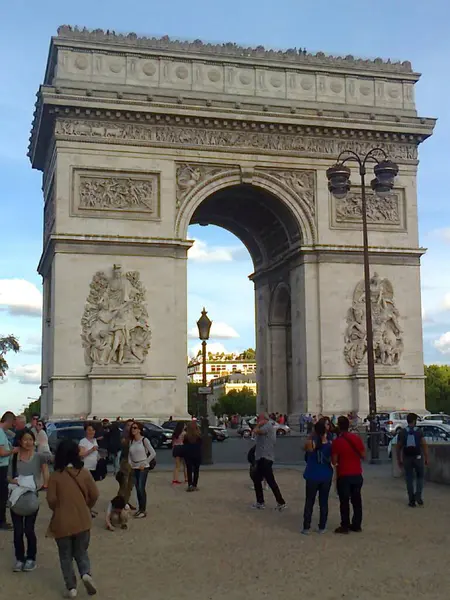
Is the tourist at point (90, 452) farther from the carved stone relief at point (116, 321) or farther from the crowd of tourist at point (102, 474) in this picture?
the carved stone relief at point (116, 321)

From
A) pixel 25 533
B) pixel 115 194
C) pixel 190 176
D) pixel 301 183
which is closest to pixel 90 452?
pixel 25 533

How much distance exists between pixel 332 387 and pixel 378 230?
22.7 ft

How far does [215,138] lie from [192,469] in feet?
66.5

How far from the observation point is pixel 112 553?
1052cm

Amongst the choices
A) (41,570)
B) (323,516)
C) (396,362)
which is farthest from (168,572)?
(396,362)

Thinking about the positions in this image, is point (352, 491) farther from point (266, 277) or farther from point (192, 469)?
point (266, 277)

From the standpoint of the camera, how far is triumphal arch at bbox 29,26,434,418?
3272 centimetres

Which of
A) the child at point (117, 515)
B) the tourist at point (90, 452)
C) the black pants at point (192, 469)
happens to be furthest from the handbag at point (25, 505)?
the black pants at point (192, 469)

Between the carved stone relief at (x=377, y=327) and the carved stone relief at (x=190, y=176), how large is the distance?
7.63 meters

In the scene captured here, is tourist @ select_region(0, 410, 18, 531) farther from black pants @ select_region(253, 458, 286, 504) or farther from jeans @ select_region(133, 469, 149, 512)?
black pants @ select_region(253, 458, 286, 504)

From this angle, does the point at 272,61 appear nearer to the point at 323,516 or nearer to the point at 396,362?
the point at 396,362

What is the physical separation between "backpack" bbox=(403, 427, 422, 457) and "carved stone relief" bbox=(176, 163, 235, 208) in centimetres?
2134

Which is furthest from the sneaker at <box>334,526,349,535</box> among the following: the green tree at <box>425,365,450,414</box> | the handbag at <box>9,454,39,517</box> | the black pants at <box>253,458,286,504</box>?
the green tree at <box>425,365,450,414</box>

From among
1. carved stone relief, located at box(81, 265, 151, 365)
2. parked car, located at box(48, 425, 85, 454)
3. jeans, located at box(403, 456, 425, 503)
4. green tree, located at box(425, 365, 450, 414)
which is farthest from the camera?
green tree, located at box(425, 365, 450, 414)
